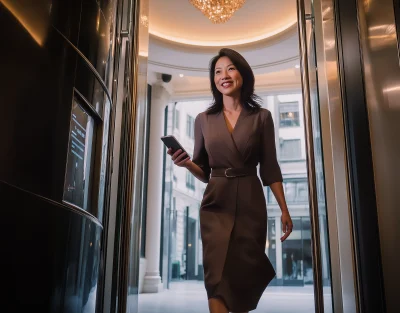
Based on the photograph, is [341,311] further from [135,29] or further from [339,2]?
[135,29]

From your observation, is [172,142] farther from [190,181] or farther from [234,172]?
[190,181]

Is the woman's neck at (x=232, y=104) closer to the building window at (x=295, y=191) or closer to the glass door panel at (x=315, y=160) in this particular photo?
the glass door panel at (x=315, y=160)

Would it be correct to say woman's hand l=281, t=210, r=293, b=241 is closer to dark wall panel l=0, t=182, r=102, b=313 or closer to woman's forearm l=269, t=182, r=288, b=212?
woman's forearm l=269, t=182, r=288, b=212

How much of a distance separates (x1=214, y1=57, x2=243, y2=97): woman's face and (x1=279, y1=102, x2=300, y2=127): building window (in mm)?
10122

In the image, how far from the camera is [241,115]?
8.87ft

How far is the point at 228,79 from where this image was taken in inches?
109

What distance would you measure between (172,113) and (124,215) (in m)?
6.64

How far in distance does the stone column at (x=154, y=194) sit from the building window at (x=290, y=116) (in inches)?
201

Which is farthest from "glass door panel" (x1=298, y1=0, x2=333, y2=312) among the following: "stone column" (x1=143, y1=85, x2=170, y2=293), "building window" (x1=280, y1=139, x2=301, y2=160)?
"building window" (x1=280, y1=139, x2=301, y2=160)

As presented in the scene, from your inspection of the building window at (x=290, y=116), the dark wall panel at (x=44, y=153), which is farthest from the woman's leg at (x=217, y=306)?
the building window at (x=290, y=116)

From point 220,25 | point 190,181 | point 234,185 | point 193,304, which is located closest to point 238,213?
point 234,185

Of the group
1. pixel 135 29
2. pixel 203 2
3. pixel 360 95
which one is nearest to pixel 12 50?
pixel 135 29

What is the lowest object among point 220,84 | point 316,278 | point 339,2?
point 316,278

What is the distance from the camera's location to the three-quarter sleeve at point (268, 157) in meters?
2.64
